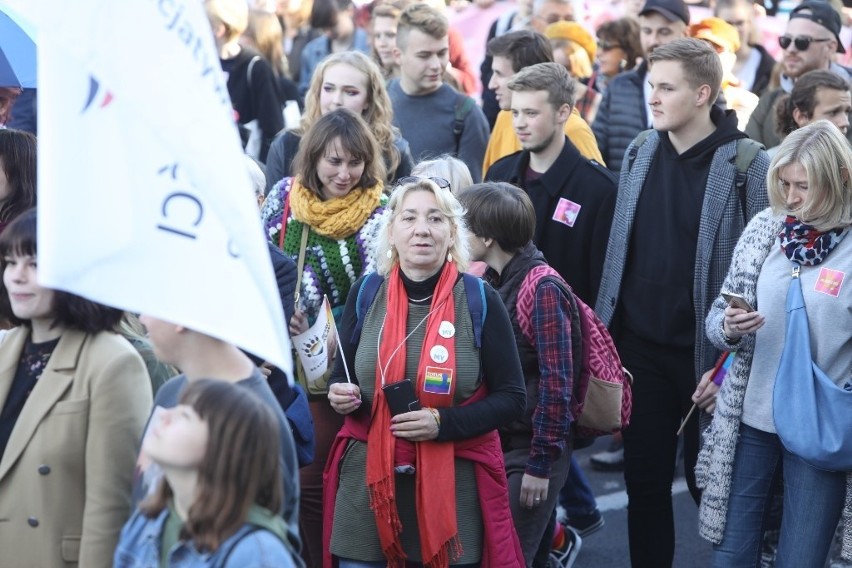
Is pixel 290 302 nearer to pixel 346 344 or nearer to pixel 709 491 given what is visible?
pixel 346 344

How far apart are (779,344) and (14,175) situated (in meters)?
2.78

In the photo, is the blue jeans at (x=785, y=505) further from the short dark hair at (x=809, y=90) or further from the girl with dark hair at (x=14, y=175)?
the girl with dark hair at (x=14, y=175)

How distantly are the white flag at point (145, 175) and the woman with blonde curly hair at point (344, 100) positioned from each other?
337 centimetres

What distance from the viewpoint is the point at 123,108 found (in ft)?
8.57

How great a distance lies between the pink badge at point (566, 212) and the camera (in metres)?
5.73

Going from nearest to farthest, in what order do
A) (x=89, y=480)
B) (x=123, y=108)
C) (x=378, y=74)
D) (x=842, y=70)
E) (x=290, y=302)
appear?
(x=123, y=108) → (x=89, y=480) → (x=290, y=302) → (x=378, y=74) → (x=842, y=70)

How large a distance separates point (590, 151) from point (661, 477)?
1948 millimetres

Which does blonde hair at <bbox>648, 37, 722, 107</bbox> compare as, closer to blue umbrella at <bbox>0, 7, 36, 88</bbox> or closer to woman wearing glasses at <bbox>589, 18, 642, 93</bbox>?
blue umbrella at <bbox>0, 7, 36, 88</bbox>

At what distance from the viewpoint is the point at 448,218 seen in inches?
171

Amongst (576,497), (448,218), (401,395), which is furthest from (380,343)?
(576,497)

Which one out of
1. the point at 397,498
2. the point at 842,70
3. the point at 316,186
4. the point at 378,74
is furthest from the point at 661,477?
the point at 842,70

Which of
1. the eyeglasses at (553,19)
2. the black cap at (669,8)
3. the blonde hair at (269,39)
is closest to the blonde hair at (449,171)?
the black cap at (669,8)

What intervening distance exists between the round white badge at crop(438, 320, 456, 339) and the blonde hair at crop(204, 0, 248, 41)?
4415 mm

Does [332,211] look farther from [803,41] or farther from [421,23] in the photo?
[803,41]
